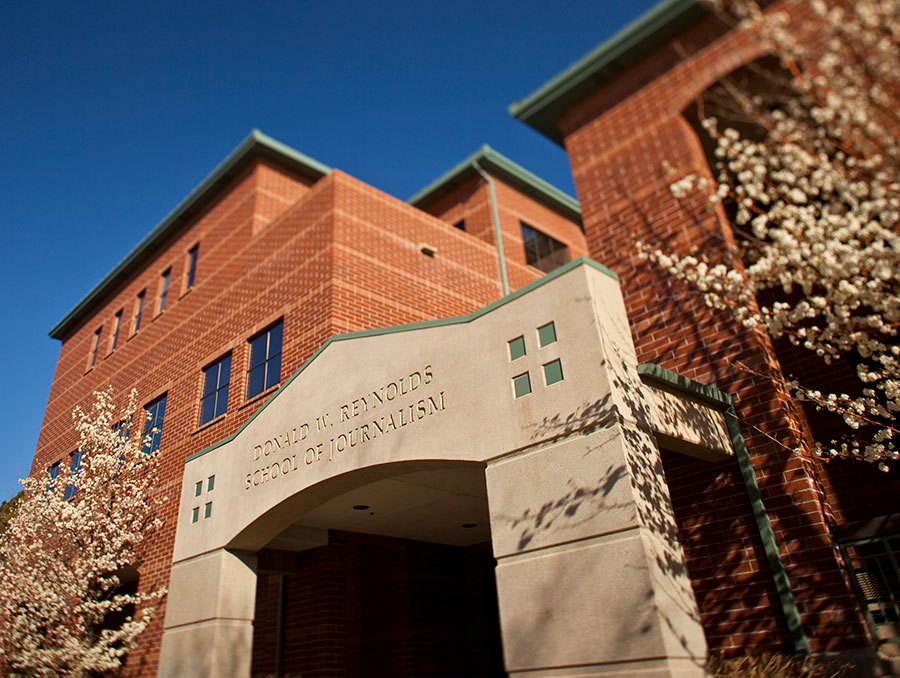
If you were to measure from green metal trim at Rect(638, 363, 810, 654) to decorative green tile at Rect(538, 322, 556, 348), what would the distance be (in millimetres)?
818

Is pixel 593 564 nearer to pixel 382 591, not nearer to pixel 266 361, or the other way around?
pixel 382 591

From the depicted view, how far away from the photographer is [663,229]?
28.7 feet

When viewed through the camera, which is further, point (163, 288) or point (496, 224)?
point (163, 288)

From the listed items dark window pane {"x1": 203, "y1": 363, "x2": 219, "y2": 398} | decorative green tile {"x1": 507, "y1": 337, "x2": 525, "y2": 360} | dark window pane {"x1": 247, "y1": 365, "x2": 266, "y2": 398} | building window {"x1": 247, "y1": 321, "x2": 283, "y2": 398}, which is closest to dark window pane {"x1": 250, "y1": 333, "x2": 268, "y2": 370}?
building window {"x1": 247, "y1": 321, "x2": 283, "y2": 398}

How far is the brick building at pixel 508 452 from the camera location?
5.37 metres

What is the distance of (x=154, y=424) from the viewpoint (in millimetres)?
15508

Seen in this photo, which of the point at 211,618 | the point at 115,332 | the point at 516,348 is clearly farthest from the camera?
the point at 115,332

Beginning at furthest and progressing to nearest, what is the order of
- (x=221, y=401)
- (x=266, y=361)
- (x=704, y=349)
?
(x=221, y=401)
(x=266, y=361)
(x=704, y=349)

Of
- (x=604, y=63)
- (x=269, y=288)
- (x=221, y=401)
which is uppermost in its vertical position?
(x=604, y=63)

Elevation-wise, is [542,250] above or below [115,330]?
above

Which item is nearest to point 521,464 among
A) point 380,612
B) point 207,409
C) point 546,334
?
point 546,334

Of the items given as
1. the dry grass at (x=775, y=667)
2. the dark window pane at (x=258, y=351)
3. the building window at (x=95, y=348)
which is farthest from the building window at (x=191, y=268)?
the dry grass at (x=775, y=667)

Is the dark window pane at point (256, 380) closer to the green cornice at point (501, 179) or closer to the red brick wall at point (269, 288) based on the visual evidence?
the red brick wall at point (269, 288)

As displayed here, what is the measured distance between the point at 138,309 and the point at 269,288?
8.03 meters
